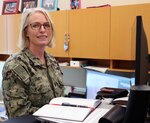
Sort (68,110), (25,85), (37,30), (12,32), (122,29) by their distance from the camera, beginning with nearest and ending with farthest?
(68,110) → (25,85) → (37,30) → (122,29) → (12,32)

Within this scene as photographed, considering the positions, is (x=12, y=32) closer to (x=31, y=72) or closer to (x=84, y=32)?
(x=84, y=32)

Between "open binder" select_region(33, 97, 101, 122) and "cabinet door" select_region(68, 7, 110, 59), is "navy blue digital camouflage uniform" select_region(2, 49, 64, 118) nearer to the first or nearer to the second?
"open binder" select_region(33, 97, 101, 122)

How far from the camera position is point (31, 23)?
60.0 inches

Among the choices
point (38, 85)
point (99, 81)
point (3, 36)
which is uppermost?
point (3, 36)

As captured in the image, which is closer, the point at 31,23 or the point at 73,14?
the point at 31,23

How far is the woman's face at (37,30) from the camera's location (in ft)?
4.99

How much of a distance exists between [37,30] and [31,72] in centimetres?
29

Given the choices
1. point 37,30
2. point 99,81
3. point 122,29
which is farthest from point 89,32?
point 37,30

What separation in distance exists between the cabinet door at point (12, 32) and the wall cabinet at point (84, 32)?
63 cm

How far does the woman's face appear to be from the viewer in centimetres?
152

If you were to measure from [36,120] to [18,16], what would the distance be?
2.57 metres

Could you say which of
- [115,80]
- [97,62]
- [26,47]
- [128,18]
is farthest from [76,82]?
[26,47]

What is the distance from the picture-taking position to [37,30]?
152 cm

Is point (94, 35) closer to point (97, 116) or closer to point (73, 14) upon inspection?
point (73, 14)
